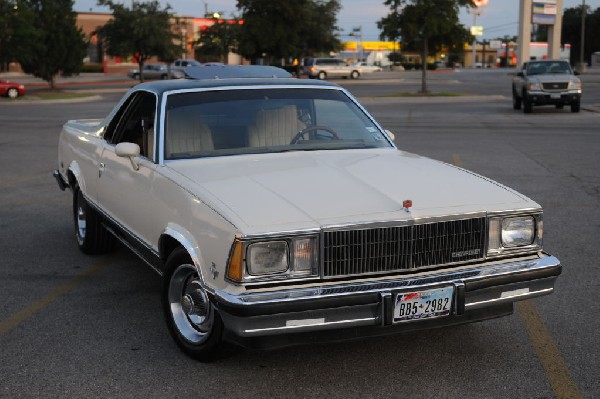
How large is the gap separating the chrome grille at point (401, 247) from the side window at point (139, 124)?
180 centimetres

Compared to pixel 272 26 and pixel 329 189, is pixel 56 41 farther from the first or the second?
pixel 329 189

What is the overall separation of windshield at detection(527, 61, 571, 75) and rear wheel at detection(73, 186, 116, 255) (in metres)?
21.6

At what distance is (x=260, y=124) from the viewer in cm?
559

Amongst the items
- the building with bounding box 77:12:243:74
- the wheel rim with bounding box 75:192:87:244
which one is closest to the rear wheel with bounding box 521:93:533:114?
the wheel rim with bounding box 75:192:87:244

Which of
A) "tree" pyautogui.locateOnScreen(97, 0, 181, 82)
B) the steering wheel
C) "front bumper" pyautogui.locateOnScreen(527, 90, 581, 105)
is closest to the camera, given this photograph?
the steering wheel

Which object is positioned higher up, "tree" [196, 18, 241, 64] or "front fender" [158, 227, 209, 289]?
"tree" [196, 18, 241, 64]

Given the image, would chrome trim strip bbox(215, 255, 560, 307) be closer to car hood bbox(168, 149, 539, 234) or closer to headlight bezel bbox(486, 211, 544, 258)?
headlight bezel bbox(486, 211, 544, 258)

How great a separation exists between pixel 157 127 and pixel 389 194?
6.05 ft

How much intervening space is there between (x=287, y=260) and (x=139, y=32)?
47794 millimetres

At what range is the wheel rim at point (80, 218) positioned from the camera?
23.6 feet

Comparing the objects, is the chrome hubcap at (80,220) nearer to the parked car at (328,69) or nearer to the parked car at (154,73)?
the parked car at (328,69)

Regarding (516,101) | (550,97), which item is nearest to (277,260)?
(550,97)

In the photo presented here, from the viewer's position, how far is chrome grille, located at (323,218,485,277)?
4113mm

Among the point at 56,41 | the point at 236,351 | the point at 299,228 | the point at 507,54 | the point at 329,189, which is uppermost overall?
the point at 507,54
